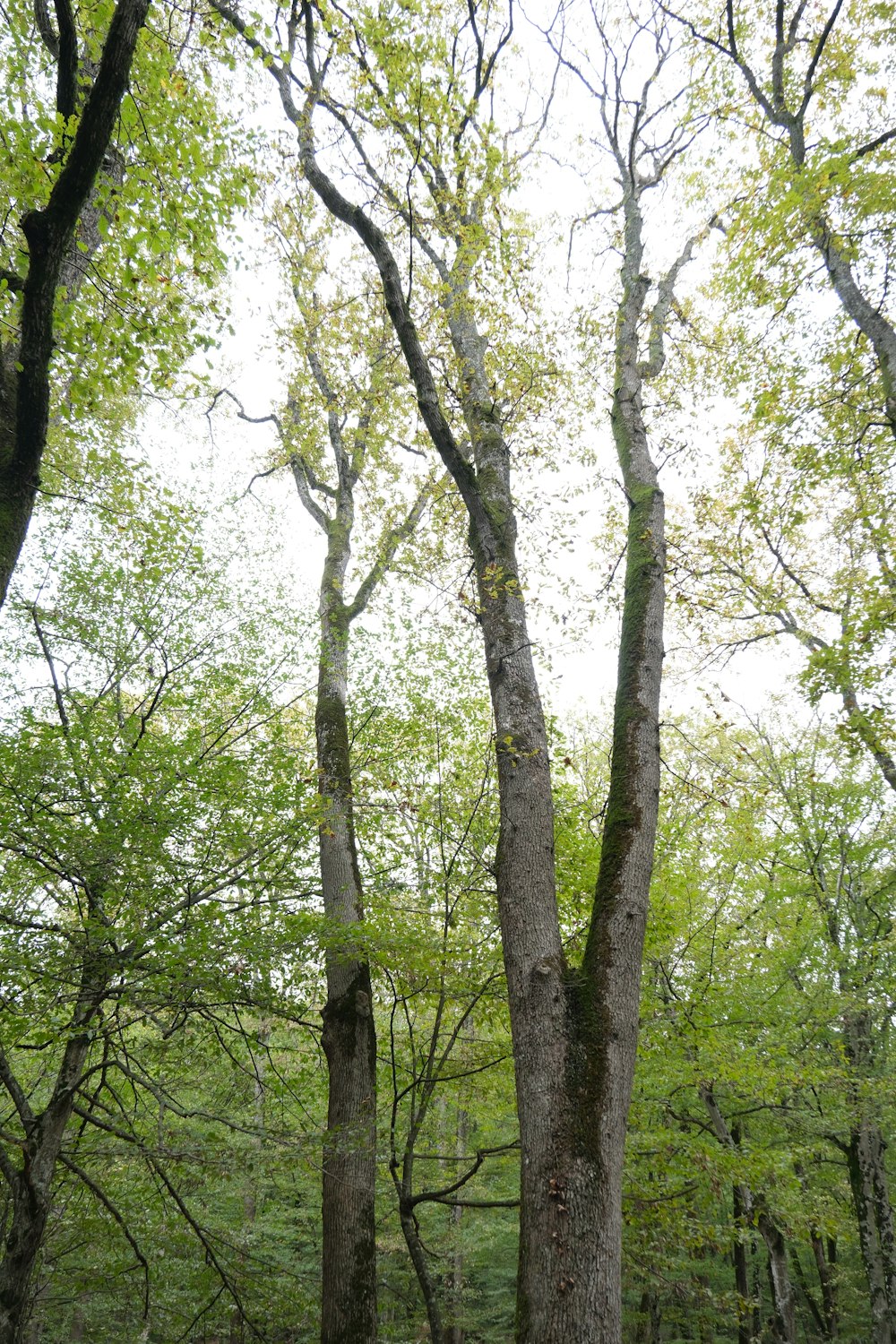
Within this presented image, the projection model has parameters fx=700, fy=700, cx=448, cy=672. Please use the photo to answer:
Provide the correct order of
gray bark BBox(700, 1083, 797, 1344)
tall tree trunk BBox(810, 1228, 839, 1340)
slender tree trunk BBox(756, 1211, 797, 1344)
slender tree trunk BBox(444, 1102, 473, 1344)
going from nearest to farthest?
gray bark BBox(700, 1083, 797, 1344)
slender tree trunk BBox(756, 1211, 797, 1344)
slender tree trunk BBox(444, 1102, 473, 1344)
tall tree trunk BBox(810, 1228, 839, 1340)

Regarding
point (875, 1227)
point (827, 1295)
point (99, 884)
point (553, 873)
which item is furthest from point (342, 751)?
point (827, 1295)

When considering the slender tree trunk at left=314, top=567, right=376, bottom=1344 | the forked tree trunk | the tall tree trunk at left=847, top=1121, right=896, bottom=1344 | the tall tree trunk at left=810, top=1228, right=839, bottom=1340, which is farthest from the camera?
the tall tree trunk at left=810, top=1228, right=839, bottom=1340

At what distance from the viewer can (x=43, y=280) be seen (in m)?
3.00

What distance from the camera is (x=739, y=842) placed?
1048 centimetres

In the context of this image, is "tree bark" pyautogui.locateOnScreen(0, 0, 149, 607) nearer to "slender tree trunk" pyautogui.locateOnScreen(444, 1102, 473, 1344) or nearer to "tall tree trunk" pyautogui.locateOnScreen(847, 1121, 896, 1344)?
"slender tree trunk" pyautogui.locateOnScreen(444, 1102, 473, 1344)

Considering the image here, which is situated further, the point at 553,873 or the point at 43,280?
the point at 553,873

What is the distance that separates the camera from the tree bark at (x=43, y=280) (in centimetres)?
287

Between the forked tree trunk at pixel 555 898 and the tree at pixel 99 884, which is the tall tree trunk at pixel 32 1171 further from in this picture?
the forked tree trunk at pixel 555 898

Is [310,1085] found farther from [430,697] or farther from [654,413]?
[654,413]

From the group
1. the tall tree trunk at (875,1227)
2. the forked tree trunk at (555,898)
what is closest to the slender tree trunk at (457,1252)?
the tall tree trunk at (875,1227)

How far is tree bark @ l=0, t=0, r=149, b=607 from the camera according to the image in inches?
113

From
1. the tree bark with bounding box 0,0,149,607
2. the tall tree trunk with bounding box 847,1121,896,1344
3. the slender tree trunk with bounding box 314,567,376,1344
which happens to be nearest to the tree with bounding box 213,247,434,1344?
the slender tree trunk with bounding box 314,567,376,1344

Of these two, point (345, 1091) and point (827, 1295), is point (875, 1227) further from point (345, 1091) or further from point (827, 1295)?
point (345, 1091)

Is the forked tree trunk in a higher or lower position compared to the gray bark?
higher
